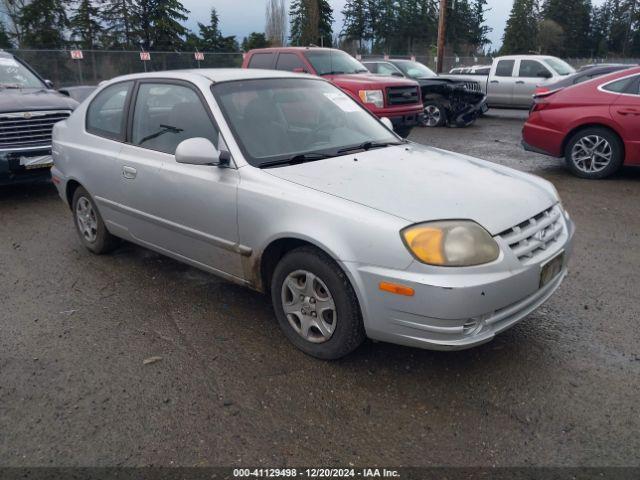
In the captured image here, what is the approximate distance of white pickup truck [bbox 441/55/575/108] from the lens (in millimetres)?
15195

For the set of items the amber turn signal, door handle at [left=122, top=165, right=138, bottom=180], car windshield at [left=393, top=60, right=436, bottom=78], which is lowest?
the amber turn signal

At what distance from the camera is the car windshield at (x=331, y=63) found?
10492mm

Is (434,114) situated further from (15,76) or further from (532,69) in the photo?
(15,76)

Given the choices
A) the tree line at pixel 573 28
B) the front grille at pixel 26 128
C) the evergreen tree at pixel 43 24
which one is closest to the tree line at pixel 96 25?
the evergreen tree at pixel 43 24

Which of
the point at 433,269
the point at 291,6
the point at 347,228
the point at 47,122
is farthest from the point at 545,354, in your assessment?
the point at 291,6

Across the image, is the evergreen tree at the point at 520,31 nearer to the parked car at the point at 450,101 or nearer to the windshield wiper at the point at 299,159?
the parked car at the point at 450,101

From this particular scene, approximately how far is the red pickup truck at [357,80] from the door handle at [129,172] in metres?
6.15

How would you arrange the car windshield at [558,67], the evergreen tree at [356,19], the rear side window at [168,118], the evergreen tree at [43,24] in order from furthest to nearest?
Result: the evergreen tree at [356,19] < the evergreen tree at [43,24] < the car windshield at [558,67] < the rear side window at [168,118]

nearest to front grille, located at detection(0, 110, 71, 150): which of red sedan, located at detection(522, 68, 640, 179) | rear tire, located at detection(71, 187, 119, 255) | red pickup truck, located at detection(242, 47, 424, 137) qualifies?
rear tire, located at detection(71, 187, 119, 255)

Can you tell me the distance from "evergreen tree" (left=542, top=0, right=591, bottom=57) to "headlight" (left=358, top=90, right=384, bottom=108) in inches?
3145

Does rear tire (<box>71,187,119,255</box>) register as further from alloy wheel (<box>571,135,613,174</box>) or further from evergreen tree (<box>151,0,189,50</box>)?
evergreen tree (<box>151,0,189,50</box>)

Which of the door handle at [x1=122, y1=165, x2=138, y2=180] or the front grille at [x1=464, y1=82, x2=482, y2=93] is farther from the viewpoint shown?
the front grille at [x1=464, y1=82, x2=482, y2=93]

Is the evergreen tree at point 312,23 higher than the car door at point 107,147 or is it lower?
higher

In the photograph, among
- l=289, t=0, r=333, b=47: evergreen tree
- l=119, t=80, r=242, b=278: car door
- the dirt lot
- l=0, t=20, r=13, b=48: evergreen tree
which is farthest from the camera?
l=289, t=0, r=333, b=47: evergreen tree
